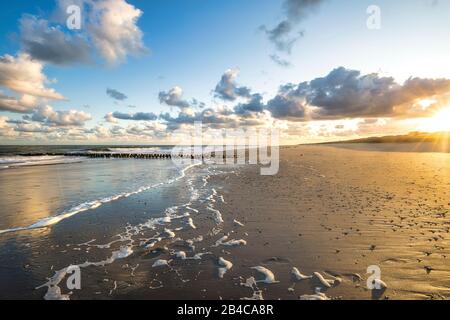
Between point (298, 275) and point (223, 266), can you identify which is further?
point (223, 266)

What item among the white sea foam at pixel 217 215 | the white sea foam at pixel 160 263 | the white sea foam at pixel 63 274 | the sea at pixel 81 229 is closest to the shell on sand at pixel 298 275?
the sea at pixel 81 229

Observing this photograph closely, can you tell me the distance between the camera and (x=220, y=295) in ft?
22.4

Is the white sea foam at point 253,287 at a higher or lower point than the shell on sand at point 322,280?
lower

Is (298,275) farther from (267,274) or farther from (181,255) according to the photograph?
(181,255)

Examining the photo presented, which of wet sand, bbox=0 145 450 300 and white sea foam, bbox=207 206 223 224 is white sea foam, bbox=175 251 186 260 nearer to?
wet sand, bbox=0 145 450 300

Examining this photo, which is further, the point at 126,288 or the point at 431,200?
the point at 431,200

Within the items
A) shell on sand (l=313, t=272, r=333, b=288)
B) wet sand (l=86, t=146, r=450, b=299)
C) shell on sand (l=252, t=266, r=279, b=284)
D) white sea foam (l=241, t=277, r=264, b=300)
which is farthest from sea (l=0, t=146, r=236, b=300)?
shell on sand (l=313, t=272, r=333, b=288)

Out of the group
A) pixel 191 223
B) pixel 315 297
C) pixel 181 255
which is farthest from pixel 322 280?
pixel 191 223

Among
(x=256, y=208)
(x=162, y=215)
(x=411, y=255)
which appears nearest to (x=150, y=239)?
(x=162, y=215)

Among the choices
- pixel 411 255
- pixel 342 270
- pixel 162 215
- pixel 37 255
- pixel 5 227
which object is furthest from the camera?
pixel 162 215

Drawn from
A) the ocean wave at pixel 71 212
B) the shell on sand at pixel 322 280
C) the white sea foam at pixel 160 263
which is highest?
the shell on sand at pixel 322 280

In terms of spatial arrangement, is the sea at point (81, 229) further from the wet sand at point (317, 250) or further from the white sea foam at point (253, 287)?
the white sea foam at point (253, 287)
